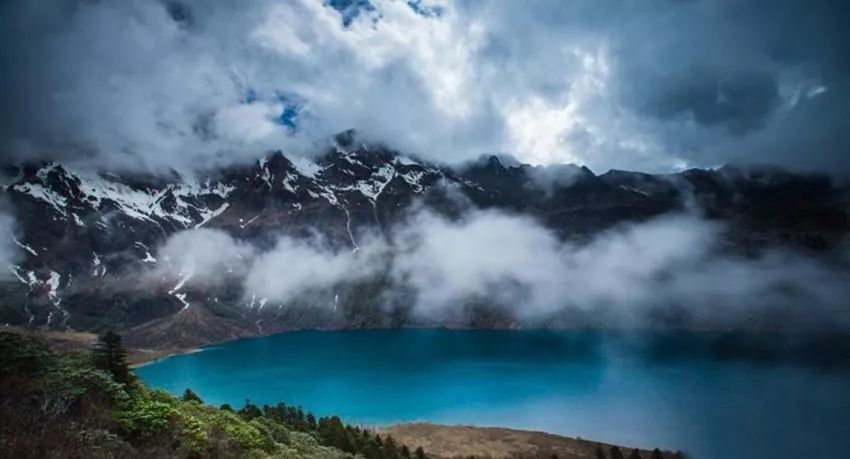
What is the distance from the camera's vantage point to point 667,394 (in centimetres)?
11219

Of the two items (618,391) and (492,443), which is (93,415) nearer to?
(492,443)

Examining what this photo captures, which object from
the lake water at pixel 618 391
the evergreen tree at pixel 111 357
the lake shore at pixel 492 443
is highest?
the lake water at pixel 618 391

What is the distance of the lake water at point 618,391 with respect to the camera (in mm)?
81875

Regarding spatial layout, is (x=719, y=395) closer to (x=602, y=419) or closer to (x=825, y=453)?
(x=602, y=419)

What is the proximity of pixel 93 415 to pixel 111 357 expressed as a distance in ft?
16.2

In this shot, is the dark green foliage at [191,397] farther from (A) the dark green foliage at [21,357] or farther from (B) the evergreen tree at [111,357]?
(A) the dark green foliage at [21,357]

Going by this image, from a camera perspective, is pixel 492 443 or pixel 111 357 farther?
pixel 492 443

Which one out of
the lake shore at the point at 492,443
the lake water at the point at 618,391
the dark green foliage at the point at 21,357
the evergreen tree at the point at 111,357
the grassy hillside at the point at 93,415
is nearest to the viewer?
the grassy hillside at the point at 93,415

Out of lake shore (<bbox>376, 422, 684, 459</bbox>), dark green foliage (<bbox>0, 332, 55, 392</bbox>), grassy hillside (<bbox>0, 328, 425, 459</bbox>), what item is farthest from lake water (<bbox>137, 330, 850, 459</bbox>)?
dark green foliage (<bbox>0, 332, 55, 392</bbox>)

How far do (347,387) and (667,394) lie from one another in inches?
3470

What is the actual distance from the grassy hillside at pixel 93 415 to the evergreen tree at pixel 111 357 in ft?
0.13

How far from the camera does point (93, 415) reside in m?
19.1

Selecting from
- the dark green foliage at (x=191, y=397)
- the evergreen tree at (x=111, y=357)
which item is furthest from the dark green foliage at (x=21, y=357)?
the dark green foliage at (x=191, y=397)

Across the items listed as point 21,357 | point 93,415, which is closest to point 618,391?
point 93,415
